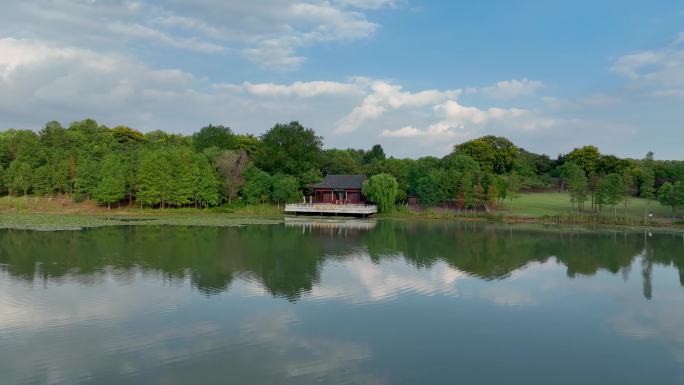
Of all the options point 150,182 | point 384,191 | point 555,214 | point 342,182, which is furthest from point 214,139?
point 555,214

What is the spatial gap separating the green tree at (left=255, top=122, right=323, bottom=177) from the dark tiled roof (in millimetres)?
2668

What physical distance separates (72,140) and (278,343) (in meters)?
59.9

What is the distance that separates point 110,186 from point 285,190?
16605mm

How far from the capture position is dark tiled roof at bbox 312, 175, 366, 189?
163 feet

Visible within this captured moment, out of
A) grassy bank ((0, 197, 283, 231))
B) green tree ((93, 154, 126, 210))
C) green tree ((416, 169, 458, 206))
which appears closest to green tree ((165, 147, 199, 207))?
grassy bank ((0, 197, 283, 231))

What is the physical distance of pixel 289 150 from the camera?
2109 inches

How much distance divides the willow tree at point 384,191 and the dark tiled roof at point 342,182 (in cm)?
323

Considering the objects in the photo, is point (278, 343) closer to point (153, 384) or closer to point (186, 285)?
point (153, 384)

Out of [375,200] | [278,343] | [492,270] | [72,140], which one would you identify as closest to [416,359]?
[278,343]

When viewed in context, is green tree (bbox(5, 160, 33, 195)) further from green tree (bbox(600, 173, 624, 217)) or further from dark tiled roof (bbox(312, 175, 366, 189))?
green tree (bbox(600, 173, 624, 217))

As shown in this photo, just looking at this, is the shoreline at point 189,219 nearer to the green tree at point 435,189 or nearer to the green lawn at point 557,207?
the green tree at point 435,189

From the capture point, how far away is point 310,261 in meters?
20.8

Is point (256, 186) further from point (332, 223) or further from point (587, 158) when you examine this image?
point (587, 158)

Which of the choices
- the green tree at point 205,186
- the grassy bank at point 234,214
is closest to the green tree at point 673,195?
the grassy bank at point 234,214
